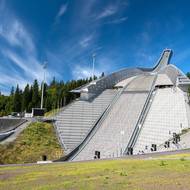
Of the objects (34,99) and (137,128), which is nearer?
(137,128)

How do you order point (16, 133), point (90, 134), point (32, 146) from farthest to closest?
point (90, 134), point (16, 133), point (32, 146)

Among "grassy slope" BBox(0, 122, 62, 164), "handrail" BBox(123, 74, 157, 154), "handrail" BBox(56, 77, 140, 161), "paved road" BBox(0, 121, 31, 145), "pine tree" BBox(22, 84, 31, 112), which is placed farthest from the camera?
"pine tree" BBox(22, 84, 31, 112)

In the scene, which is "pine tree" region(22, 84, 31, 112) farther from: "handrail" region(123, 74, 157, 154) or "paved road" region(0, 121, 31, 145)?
"paved road" region(0, 121, 31, 145)

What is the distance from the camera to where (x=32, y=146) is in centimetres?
3491

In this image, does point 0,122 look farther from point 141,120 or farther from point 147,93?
point 147,93

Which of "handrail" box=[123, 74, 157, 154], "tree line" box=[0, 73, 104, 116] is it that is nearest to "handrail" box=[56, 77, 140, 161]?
"handrail" box=[123, 74, 157, 154]

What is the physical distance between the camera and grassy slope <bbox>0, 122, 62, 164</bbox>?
31859 mm

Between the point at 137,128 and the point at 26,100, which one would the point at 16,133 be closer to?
the point at 137,128

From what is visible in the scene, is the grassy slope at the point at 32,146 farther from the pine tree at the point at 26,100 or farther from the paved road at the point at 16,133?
the pine tree at the point at 26,100

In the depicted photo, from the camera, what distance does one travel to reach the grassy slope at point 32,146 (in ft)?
105

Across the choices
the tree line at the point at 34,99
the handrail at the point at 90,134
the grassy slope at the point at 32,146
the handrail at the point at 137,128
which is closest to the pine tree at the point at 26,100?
the tree line at the point at 34,99

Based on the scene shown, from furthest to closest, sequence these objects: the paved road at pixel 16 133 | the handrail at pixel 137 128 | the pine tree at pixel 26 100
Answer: the pine tree at pixel 26 100, the handrail at pixel 137 128, the paved road at pixel 16 133

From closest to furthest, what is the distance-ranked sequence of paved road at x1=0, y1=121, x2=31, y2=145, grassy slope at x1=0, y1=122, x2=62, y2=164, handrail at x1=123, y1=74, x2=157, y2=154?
grassy slope at x1=0, y1=122, x2=62, y2=164, paved road at x1=0, y1=121, x2=31, y2=145, handrail at x1=123, y1=74, x2=157, y2=154

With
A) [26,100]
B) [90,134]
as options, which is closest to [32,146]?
[90,134]
